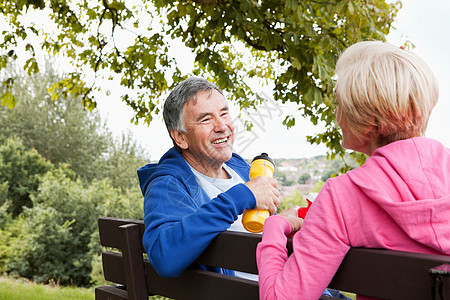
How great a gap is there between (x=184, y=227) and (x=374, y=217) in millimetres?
649

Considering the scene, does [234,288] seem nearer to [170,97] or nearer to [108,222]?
[108,222]

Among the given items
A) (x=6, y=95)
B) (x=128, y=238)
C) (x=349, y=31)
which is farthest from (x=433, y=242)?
(x=6, y=95)

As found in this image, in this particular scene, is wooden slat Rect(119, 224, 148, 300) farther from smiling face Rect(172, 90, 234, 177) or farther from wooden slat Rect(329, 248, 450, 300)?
wooden slat Rect(329, 248, 450, 300)

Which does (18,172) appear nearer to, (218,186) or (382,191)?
(218,186)

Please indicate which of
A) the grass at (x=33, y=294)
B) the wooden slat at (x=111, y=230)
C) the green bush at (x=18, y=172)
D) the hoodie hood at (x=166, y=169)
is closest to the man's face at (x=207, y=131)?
the hoodie hood at (x=166, y=169)

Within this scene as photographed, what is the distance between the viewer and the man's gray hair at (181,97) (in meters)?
2.13

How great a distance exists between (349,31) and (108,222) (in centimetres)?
334

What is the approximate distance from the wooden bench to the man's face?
1.53 ft

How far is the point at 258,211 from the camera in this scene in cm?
167

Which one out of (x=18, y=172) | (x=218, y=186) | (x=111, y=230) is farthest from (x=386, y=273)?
(x=18, y=172)

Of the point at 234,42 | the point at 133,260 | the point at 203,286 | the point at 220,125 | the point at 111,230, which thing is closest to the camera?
the point at 203,286

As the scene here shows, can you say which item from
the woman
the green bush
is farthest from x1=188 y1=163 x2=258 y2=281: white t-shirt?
the green bush

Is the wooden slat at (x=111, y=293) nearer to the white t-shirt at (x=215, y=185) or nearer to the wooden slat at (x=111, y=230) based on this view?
the wooden slat at (x=111, y=230)

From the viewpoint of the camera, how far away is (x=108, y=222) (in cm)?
208
